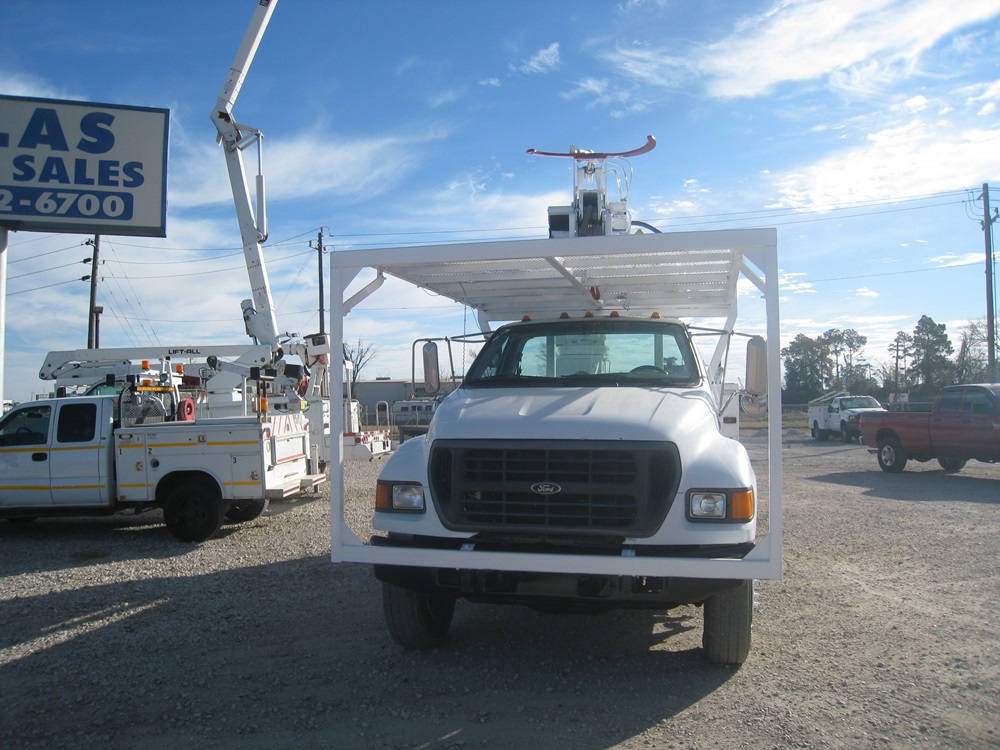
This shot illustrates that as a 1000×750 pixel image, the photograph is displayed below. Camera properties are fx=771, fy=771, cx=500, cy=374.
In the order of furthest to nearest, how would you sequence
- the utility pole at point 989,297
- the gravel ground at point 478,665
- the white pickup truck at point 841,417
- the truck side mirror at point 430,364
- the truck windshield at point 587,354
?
the utility pole at point 989,297, the white pickup truck at point 841,417, the truck side mirror at point 430,364, the truck windshield at point 587,354, the gravel ground at point 478,665

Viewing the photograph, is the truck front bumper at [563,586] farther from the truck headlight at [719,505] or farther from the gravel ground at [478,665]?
the gravel ground at [478,665]

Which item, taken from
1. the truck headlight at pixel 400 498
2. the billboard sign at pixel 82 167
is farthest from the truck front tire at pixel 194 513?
the truck headlight at pixel 400 498

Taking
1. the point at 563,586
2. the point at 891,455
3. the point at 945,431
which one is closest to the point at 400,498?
the point at 563,586

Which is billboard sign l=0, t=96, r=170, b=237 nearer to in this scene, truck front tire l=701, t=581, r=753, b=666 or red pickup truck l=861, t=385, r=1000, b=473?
truck front tire l=701, t=581, r=753, b=666

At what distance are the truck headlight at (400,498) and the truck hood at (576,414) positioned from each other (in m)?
0.34

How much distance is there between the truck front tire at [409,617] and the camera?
5.02 metres

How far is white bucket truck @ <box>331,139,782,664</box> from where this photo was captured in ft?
13.7

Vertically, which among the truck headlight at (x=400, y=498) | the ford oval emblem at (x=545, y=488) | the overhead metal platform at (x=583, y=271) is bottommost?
the truck headlight at (x=400, y=498)

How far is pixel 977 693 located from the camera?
4.40m

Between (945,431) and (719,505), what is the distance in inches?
533

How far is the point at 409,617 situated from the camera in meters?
5.02

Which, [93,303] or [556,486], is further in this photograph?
[93,303]

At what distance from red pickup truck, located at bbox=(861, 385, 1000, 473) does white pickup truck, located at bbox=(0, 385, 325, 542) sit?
12.5 metres

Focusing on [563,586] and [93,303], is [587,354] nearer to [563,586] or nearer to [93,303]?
[563,586]
